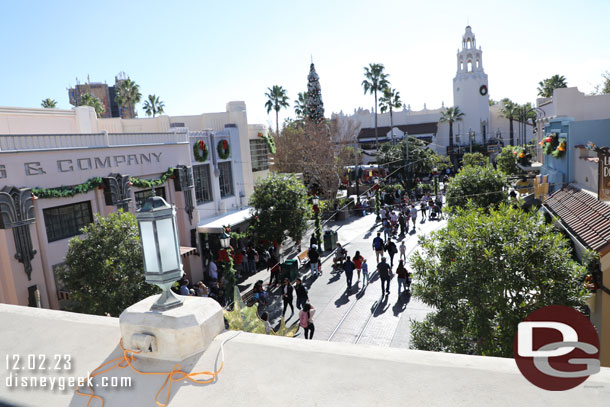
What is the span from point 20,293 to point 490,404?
1371 cm

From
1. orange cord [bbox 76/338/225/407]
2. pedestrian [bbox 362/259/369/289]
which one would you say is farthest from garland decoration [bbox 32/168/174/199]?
orange cord [bbox 76/338/225/407]

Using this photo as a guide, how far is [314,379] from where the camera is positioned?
113 inches

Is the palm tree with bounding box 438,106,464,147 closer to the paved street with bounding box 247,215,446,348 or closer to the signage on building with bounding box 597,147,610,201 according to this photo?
the paved street with bounding box 247,215,446,348

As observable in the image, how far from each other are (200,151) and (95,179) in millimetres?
6454

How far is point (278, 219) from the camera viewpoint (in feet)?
63.3

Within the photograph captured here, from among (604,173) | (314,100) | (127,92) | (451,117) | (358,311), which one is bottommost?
(358,311)

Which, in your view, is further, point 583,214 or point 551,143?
point 551,143

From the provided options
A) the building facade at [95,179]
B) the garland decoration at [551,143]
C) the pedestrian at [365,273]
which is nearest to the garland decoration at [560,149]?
the garland decoration at [551,143]

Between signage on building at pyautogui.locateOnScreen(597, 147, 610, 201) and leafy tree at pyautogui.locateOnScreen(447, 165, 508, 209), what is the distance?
5956mm

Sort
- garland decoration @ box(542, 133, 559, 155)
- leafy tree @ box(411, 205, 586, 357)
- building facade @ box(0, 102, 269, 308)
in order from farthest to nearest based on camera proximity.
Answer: garland decoration @ box(542, 133, 559, 155) < building facade @ box(0, 102, 269, 308) < leafy tree @ box(411, 205, 586, 357)

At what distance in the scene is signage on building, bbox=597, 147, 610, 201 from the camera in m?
9.71

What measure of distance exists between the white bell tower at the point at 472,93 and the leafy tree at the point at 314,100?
34.3 m

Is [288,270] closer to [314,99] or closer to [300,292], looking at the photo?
[300,292]

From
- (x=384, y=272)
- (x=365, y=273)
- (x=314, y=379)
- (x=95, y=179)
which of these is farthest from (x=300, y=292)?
(x=314, y=379)
